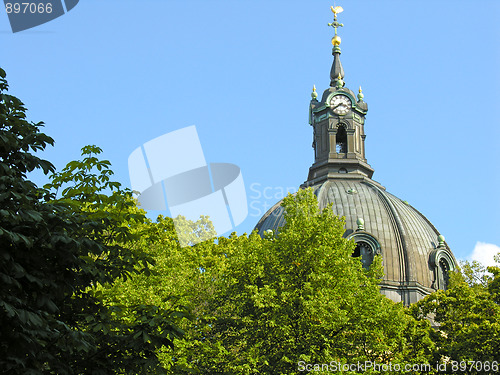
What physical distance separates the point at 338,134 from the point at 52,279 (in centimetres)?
6393

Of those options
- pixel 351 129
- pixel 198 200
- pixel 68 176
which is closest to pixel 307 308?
pixel 198 200

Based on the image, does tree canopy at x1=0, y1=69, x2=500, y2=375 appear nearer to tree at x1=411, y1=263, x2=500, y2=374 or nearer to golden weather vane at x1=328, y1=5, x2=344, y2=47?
tree at x1=411, y1=263, x2=500, y2=374

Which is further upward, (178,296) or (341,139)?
(341,139)

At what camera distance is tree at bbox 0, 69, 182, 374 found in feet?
48.0

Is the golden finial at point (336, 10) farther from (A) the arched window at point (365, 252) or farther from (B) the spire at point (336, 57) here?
(A) the arched window at point (365, 252)

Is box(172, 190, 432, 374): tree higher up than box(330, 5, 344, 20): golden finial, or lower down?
lower down

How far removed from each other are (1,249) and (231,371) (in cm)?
1545

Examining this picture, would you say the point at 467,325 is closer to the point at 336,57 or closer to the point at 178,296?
the point at 178,296

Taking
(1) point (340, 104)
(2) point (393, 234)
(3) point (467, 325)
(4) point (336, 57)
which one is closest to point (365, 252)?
(2) point (393, 234)

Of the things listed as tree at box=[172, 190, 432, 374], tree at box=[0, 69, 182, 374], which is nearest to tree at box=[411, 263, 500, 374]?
tree at box=[172, 190, 432, 374]

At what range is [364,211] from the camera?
6556 cm

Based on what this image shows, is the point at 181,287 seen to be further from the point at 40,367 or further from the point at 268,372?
the point at 40,367

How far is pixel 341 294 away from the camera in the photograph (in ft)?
97.7

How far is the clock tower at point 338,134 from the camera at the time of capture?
7400 cm
